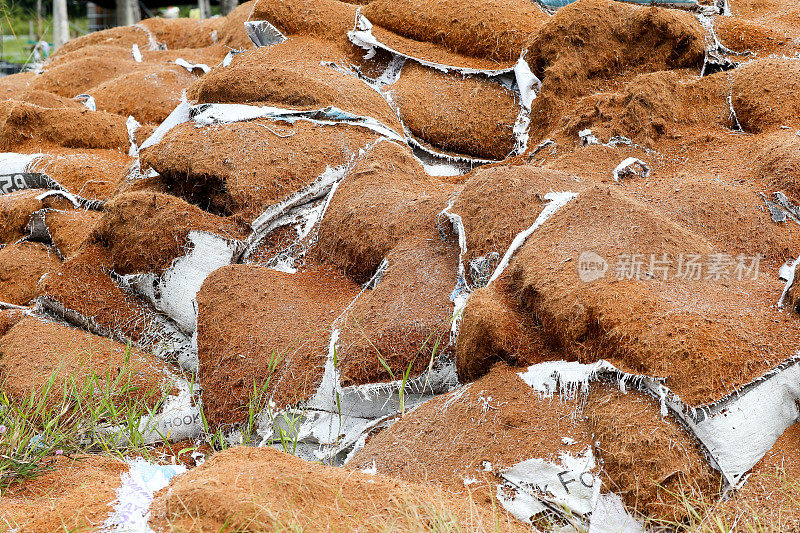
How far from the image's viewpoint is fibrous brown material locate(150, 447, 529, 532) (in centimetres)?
144

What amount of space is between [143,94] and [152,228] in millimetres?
1845

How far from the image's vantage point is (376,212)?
8.70ft

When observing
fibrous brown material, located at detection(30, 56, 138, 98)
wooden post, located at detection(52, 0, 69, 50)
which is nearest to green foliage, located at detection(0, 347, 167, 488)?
fibrous brown material, located at detection(30, 56, 138, 98)

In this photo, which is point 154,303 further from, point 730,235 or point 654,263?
point 730,235

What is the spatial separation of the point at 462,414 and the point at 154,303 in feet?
4.47

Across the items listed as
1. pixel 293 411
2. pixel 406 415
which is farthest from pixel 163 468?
pixel 406 415

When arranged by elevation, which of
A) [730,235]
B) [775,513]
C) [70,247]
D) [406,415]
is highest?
[730,235]

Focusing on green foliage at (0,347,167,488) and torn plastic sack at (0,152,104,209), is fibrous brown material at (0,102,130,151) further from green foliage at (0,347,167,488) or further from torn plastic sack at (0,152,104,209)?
green foliage at (0,347,167,488)

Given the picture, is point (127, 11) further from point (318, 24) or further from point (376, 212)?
point (376, 212)

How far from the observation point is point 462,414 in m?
1.93

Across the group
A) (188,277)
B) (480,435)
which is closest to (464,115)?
(188,277)

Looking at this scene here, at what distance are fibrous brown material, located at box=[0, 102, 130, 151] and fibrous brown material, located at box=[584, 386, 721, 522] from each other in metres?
3.00

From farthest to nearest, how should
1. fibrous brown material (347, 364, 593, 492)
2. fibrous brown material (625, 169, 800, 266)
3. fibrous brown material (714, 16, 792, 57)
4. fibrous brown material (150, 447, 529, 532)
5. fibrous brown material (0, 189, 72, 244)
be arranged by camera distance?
fibrous brown material (0, 189, 72, 244), fibrous brown material (714, 16, 792, 57), fibrous brown material (625, 169, 800, 266), fibrous brown material (347, 364, 593, 492), fibrous brown material (150, 447, 529, 532)

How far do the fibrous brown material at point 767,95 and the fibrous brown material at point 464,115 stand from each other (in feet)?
2.99
